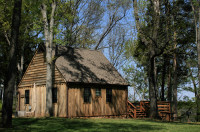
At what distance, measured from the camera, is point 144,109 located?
2967cm

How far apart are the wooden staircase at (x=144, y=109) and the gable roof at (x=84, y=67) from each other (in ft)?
9.31

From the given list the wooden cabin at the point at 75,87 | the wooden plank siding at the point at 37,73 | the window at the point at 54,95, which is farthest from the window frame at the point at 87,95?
the wooden plank siding at the point at 37,73

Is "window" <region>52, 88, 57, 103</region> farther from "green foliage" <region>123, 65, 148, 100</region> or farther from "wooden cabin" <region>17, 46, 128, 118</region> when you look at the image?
"green foliage" <region>123, 65, 148, 100</region>

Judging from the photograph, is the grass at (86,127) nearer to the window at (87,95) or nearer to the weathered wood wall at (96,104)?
the weathered wood wall at (96,104)

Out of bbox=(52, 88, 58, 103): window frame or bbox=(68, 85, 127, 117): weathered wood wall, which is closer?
bbox=(68, 85, 127, 117): weathered wood wall

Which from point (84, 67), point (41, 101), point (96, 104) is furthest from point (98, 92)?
point (41, 101)

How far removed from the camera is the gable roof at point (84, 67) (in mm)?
26641

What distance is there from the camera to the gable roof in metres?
26.6

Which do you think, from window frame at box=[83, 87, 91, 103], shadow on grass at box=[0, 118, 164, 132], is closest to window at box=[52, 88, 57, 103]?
window frame at box=[83, 87, 91, 103]

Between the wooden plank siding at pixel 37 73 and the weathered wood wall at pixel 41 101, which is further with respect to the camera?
the wooden plank siding at pixel 37 73

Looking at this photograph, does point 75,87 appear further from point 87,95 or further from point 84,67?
point 84,67

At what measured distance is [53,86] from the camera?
2683 cm

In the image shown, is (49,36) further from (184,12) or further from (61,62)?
(184,12)

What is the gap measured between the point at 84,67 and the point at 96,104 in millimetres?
4012
